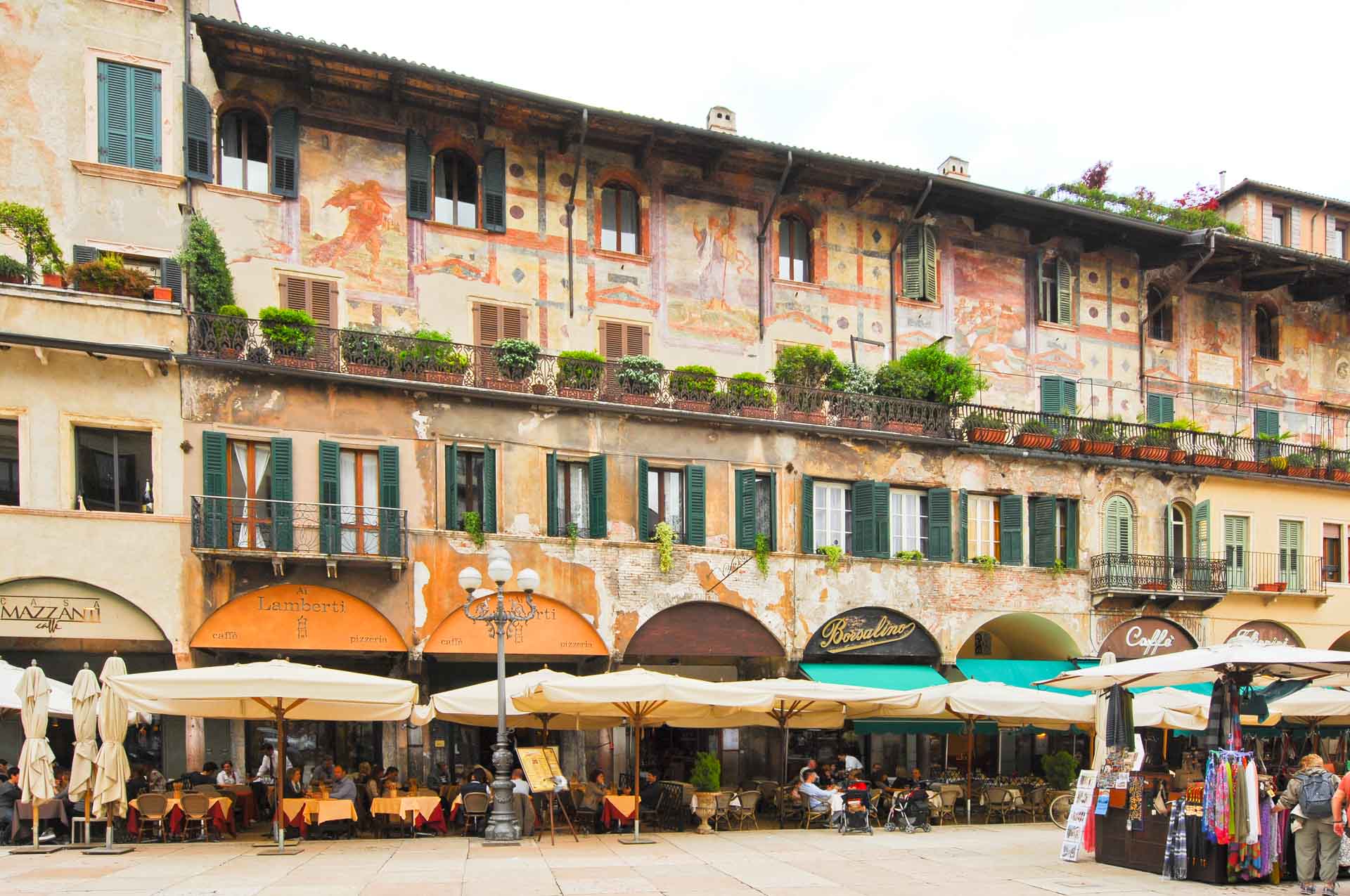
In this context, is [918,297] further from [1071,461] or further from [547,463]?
[547,463]

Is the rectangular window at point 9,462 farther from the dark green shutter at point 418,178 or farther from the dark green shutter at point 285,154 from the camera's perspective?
the dark green shutter at point 418,178

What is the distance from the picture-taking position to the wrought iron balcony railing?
70.1 ft

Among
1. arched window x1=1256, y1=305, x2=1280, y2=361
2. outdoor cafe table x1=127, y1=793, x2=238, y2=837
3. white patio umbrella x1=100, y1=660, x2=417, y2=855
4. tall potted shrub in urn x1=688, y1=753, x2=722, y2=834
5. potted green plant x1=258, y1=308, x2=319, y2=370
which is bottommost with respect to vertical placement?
tall potted shrub in urn x1=688, y1=753, x2=722, y2=834

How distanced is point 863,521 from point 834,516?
25.3 inches

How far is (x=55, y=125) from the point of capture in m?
22.5

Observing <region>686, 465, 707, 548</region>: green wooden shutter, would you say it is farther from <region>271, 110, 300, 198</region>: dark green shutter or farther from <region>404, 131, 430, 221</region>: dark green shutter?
<region>271, 110, 300, 198</region>: dark green shutter

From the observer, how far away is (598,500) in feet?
80.5

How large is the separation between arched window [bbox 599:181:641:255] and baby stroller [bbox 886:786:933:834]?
12793 mm

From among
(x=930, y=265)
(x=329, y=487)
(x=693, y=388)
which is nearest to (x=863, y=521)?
(x=693, y=388)

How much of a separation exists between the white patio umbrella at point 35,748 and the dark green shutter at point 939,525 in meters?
17.9

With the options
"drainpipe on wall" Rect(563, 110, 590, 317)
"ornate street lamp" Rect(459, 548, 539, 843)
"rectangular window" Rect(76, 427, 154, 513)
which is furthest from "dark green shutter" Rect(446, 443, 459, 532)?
"rectangular window" Rect(76, 427, 154, 513)

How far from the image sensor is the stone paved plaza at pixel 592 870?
44.5 feet

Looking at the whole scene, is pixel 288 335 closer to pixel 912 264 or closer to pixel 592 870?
pixel 592 870

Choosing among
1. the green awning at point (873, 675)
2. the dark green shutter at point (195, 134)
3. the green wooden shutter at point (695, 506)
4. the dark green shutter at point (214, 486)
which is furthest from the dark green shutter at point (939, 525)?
the dark green shutter at point (195, 134)
